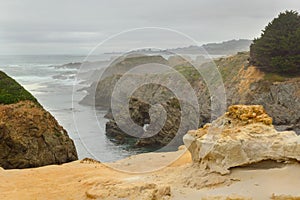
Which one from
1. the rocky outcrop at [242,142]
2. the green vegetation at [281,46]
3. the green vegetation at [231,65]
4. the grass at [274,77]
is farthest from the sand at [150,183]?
the green vegetation at [231,65]

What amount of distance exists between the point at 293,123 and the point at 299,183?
2420cm

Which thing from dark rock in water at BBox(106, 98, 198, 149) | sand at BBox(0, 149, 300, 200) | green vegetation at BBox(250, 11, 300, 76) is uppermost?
green vegetation at BBox(250, 11, 300, 76)

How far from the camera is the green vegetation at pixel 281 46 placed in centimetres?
3886

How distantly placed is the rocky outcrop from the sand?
0.28m

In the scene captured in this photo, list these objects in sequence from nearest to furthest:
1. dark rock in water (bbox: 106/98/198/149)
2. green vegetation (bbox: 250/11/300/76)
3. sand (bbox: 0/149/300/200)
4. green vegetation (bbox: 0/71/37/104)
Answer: sand (bbox: 0/149/300/200) < green vegetation (bbox: 0/71/37/104) < dark rock in water (bbox: 106/98/198/149) < green vegetation (bbox: 250/11/300/76)

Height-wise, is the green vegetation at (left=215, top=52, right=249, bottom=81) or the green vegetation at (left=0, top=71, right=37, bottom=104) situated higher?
the green vegetation at (left=215, top=52, right=249, bottom=81)

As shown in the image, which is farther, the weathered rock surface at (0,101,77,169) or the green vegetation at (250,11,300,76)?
the green vegetation at (250,11,300,76)

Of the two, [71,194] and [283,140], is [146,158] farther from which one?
[283,140]

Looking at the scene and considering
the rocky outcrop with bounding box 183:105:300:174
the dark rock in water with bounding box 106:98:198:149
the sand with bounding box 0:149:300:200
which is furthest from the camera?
the dark rock in water with bounding box 106:98:198:149

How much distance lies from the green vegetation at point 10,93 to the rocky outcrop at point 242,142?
13626 millimetres

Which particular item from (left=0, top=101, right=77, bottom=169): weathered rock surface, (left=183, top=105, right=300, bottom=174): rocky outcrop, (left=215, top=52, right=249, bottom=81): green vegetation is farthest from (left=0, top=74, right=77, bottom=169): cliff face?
(left=215, top=52, right=249, bottom=81): green vegetation

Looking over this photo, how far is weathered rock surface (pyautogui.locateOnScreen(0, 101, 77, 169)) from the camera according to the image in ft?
64.5

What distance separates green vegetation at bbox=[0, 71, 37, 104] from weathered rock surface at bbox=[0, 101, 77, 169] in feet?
2.55

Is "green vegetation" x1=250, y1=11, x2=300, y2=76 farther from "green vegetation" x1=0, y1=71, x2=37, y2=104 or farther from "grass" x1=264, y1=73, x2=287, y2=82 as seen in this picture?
"green vegetation" x1=0, y1=71, x2=37, y2=104
